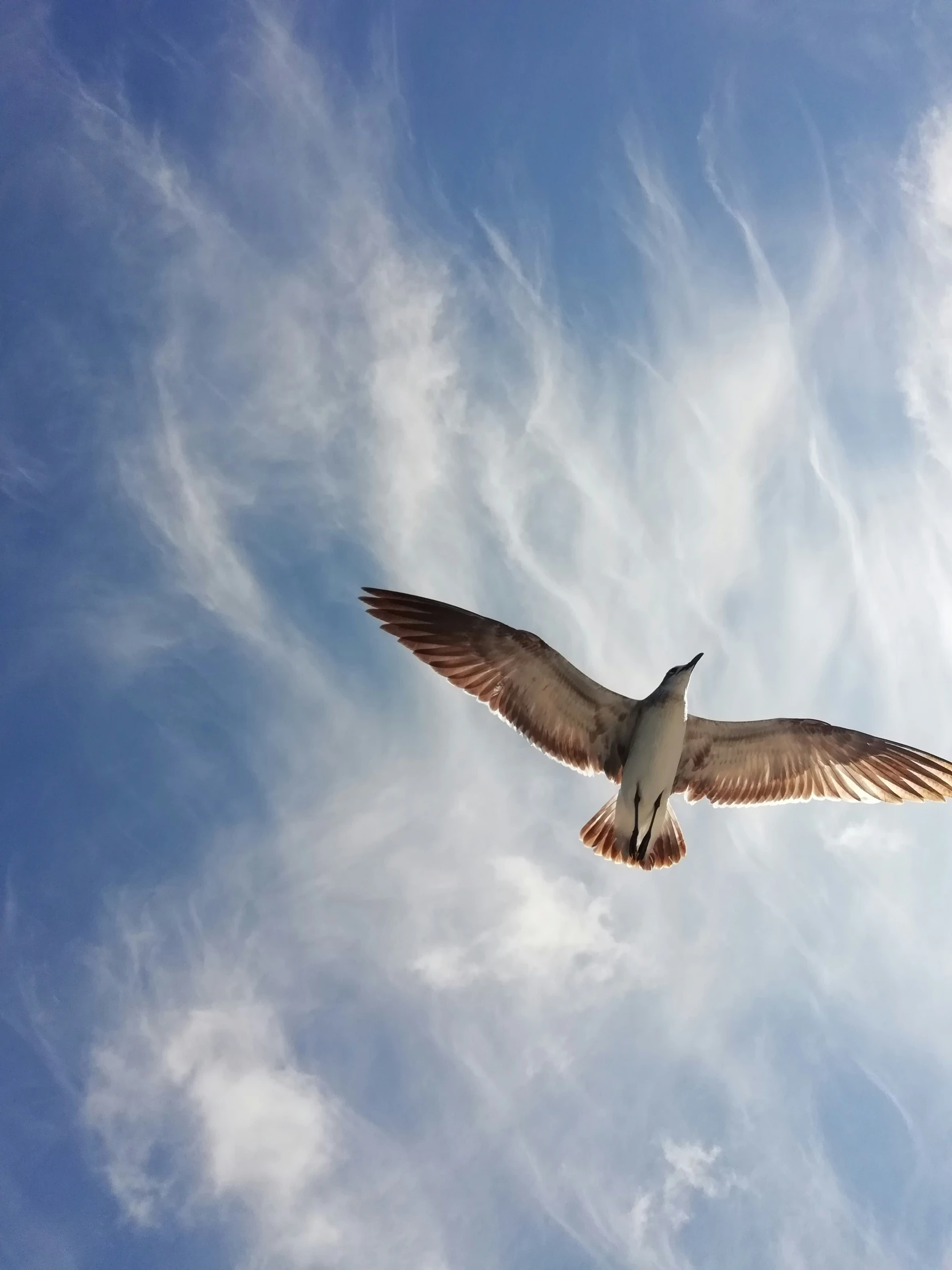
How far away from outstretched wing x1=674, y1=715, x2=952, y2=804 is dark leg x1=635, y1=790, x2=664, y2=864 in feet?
1.66

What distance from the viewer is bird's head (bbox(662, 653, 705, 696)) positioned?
10.3m

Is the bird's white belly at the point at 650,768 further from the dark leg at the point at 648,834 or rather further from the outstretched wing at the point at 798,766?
the outstretched wing at the point at 798,766

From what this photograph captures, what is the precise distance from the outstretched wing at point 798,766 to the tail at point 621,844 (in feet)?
1.94

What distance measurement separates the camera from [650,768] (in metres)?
10.4

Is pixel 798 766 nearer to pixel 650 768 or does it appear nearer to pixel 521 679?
pixel 650 768

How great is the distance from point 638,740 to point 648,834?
119cm

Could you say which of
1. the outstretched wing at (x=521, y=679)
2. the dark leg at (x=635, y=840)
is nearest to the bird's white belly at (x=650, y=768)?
the dark leg at (x=635, y=840)

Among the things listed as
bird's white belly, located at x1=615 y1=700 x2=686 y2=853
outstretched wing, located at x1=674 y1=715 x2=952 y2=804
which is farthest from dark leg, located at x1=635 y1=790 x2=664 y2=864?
outstretched wing, located at x1=674 y1=715 x2=952 y2=804

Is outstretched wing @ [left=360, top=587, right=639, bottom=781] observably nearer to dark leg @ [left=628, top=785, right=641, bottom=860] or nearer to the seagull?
the seagull

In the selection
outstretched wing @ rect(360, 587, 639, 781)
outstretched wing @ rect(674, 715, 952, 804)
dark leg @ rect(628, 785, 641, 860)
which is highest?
outstretched wing @ rect(674, 715, 952, 804)

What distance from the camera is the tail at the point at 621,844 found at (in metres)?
10.4

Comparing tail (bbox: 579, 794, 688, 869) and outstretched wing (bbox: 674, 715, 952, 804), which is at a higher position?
outstretched wing (bbox: 674, 715, 952, 804)

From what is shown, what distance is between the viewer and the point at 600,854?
10.4 m

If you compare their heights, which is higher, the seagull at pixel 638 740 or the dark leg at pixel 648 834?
the seagull at pixel 638 740
